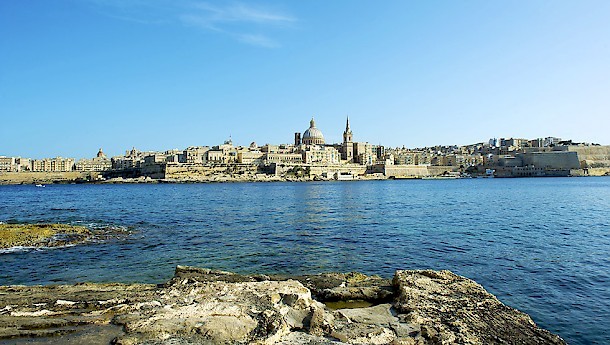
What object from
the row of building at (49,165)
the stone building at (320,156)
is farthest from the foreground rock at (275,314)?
the row of building at (49,165)

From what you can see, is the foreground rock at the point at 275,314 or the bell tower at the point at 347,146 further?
the bell tower at the point at 347,146

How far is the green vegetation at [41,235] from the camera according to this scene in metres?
13.4

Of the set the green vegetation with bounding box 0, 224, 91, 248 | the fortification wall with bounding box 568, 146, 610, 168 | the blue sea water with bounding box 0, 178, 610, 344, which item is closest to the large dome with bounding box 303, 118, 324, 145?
the fortification wall with bounding box 568, 146, 610, 168

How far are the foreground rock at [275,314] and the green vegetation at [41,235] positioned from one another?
7.51 metres

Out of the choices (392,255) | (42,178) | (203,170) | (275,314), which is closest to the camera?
(275,314)

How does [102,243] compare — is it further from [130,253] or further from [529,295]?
[529,295]

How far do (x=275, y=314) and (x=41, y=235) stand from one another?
1299 centimetres

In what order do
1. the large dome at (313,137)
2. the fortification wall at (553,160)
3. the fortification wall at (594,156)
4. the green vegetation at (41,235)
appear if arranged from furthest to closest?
1. the large dome at (313,137)
2. the fortification wall at (594,156)
3. the fortification wall at (553,160)
4. the green vegetation at (41,235)

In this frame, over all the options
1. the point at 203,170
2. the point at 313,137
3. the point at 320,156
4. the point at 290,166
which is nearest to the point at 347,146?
the point at 313,137

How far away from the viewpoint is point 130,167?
100062mm

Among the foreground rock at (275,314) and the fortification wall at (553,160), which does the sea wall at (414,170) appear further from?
the foreground rock at (275,314)

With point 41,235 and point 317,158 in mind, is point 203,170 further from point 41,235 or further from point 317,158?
point 41,235

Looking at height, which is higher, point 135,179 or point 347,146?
point 347,146

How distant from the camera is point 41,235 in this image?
14.7m
